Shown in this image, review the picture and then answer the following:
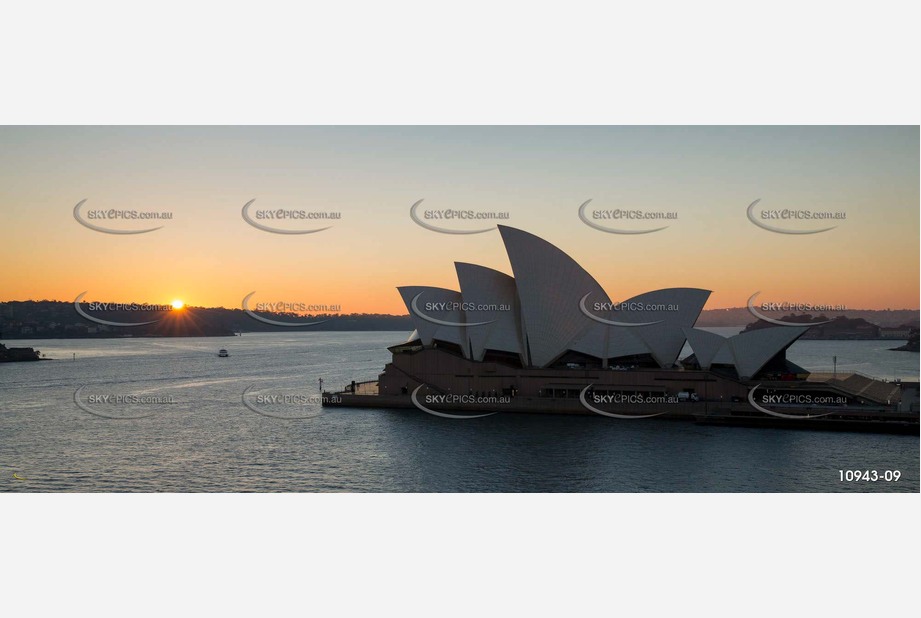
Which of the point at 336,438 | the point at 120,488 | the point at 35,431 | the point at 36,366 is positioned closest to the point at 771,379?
the point at 336,438

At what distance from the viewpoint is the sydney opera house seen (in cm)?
2198

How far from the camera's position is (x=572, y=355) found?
23531mm

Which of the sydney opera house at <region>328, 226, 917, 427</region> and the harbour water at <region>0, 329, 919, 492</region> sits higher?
the sydney opera house at <region>328, 226, 917, 427</region>

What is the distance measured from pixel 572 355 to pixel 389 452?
856cm

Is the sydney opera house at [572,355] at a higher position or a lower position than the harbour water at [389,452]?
higher

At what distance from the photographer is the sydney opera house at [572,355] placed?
22.0 meters

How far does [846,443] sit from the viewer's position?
17844 millimetres

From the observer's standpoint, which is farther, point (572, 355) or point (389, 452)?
point (572, 355)

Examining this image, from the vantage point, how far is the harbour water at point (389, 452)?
14086 mm

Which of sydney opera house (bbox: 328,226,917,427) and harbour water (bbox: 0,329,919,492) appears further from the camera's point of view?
sydney opera house (bbox: 328,226,917,427)

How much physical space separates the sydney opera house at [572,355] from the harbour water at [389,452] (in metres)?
1.28

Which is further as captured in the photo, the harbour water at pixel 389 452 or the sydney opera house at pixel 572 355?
the sydney opera house at pixel 572 355

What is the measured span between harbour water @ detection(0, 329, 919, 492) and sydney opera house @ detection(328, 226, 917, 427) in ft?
4.20

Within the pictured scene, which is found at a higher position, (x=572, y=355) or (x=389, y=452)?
(x=572, y=355)
